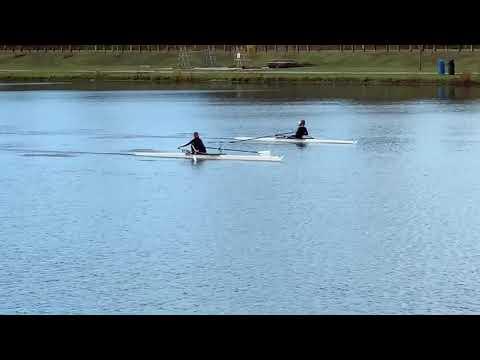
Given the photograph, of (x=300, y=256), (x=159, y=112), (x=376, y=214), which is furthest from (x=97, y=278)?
(x=159, y=112)

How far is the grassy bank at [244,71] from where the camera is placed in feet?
318

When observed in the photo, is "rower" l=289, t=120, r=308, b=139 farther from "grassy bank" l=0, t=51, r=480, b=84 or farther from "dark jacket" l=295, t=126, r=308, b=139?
"grassy bank" l=0, t=51, r=480, b=84

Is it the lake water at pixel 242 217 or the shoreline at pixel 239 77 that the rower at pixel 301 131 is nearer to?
the lake water at pixel 242 217

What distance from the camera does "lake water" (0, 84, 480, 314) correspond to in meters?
24.2

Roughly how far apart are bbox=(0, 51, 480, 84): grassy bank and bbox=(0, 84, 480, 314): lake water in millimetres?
23732

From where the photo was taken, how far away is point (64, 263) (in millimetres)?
27766

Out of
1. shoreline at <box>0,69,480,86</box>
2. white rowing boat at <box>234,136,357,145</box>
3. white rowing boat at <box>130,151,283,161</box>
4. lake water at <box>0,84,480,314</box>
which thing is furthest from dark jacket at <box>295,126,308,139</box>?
shoreline at <box>0,69,480,86</box>

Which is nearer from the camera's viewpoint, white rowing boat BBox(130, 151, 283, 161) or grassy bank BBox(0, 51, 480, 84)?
white rowing boat BBox(130, 151, 283, 161)

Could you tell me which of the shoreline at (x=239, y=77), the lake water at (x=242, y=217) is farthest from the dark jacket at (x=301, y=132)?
the shoreline at (x=239, y=77)
